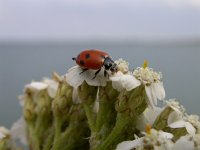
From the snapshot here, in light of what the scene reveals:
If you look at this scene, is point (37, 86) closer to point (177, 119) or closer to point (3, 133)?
point (3, 133)

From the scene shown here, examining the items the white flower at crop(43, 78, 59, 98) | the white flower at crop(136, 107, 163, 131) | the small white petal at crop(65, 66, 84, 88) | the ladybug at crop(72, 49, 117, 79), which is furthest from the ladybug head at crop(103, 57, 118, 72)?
the white flower at crop(43, 78, 59, 98)

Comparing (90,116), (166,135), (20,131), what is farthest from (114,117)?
(20,131)

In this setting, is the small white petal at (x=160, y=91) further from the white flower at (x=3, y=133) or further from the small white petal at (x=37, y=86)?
the white flower at (x=3, y=133)

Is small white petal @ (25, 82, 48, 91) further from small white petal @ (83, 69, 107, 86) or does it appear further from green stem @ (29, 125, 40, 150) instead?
small white petal @ (83, 69, 107, 86)

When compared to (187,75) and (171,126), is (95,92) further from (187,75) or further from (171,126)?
(187,75)

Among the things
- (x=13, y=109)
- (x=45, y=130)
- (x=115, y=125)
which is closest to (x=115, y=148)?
(x=115, y=125)

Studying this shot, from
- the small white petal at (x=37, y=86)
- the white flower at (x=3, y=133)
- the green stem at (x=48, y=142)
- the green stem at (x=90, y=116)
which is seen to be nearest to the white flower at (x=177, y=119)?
the green stem at (x=90, y=116)
